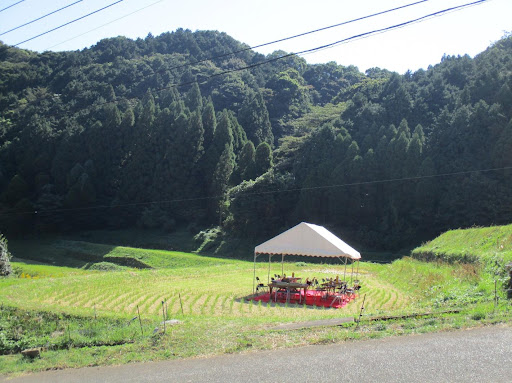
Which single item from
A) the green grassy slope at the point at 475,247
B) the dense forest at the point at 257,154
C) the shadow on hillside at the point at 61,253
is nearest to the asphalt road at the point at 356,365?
the green grassy slope at the point at 475,247

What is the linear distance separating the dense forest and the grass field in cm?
1472

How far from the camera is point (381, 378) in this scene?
233 inches

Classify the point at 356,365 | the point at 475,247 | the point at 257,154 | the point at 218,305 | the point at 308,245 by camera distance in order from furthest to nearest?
the point at 257,154, the point at 475,247, the point at 308,245, the point at 218,305, the point at 356,365

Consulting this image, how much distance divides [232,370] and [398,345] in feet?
7.99

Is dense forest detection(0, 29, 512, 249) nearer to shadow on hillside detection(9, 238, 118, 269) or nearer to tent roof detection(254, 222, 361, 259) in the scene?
shadow on hillside detection(9, 238, 118, 269)

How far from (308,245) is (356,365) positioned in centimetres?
996

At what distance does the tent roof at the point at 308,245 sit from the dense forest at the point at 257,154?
1569 cm

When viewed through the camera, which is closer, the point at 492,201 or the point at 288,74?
the point at 492,201

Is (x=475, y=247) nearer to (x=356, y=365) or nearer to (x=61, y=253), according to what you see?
(x=356, y=365)

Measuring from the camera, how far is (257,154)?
5238 centimetres

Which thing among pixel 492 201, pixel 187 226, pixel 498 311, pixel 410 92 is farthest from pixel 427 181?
pixel 498 311

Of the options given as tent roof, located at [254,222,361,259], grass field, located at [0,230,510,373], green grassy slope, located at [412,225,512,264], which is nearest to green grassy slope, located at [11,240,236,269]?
grass field, located at [0,230,510,373]

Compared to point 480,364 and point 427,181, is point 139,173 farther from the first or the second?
point 480,364

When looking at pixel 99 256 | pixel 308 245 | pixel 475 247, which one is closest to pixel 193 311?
pixel 308 245
